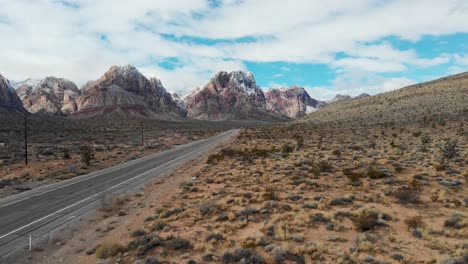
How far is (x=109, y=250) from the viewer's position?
36.2 ft

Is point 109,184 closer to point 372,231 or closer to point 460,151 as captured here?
point 372,231

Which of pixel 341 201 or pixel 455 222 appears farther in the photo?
pixel 341 201

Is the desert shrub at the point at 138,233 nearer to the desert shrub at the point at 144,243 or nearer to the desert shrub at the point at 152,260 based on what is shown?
the desert shrub at the point at 144,243

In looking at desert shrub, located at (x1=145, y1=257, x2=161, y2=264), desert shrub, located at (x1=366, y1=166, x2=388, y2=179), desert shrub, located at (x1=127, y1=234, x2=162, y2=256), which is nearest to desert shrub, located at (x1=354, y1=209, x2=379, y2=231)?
desert shrub, located at (x1=366, y1=166, x2=388, y2=179)

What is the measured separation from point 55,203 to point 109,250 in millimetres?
9706

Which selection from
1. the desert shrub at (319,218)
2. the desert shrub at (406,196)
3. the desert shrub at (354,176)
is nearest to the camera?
the desert shrub at (319,218)

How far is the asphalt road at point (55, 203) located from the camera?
13312 mm

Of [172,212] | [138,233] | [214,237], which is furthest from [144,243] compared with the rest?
[172,212]

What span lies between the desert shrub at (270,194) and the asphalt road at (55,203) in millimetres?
9223

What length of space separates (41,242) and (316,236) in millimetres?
10297

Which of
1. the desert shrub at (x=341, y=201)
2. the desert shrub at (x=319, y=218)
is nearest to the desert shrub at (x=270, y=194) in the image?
the desert shrub at (x=341, y=201)

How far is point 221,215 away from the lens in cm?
1441

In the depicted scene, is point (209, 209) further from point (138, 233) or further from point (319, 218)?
point (319, 218)

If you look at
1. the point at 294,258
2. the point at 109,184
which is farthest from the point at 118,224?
the point at 109,184
